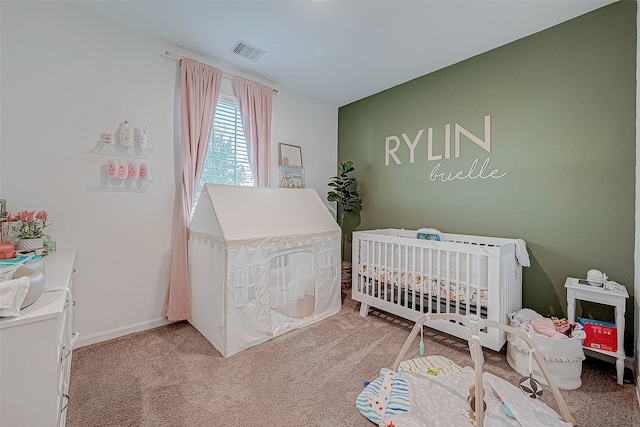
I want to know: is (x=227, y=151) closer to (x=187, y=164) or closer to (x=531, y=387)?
(x=187, y=164)

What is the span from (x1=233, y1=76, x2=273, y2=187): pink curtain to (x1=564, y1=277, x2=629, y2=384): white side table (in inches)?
116

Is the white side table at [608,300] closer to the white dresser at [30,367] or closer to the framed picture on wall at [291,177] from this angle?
the framed picture on wall at [291,177]

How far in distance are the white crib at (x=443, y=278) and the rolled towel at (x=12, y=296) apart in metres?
2.38

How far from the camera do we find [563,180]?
225 cm

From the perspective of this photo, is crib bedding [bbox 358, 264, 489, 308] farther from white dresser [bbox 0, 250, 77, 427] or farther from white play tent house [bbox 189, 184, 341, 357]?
white dresser [bbox 0, 250, 77, 427]

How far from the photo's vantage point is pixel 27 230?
1.87m

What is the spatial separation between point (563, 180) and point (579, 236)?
1.54 feet

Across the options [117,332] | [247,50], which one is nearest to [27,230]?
[117,332]

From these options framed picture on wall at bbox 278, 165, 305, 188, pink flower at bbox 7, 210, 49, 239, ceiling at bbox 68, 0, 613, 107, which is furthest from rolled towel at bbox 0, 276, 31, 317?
framed picture on wall at bbox 278, 165, 305, 188

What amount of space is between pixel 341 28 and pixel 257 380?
2.84 metres

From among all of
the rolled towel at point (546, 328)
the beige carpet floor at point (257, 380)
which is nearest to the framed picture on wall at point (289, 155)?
the beige carpet floor at point (257, 380)

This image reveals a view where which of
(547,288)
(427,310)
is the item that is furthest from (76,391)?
(547,288)

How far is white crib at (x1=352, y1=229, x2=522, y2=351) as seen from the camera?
204 centimetres

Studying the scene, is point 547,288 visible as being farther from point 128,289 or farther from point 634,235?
point 128,289
